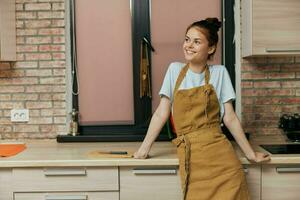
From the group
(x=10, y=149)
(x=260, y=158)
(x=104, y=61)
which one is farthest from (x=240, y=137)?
(x=10, y=149)

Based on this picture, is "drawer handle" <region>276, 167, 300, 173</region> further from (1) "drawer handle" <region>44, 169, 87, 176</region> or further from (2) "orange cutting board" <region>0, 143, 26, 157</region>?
(2) "orange cutting board" <region>0, 143, 26, 157</region>

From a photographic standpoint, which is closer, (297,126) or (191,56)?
(191,56)

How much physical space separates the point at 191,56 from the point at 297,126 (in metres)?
0.98

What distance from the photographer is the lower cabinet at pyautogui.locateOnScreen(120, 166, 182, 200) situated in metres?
2.03

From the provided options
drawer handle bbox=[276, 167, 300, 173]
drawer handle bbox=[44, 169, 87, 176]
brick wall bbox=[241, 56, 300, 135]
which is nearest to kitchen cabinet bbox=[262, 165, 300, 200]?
drawer handle bbox=[276, 167, 300, 173]

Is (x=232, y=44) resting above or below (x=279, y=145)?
above

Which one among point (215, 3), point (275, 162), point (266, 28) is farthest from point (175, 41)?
point (275, 162)

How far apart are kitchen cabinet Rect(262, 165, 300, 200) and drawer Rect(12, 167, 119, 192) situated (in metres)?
0.80

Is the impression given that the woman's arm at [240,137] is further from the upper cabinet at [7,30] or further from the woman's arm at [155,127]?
the upper cabinet at [7,30]

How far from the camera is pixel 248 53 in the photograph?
242 centimetres

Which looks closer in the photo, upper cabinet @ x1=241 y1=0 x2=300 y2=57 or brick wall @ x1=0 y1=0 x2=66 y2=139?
upper cabinet @ x1=241 y1=0 x2=300 y2=57

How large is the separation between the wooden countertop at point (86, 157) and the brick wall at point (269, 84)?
28 centimetres

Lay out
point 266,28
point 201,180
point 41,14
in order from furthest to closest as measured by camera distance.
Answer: point 41,14
point 266,28
point 201,180

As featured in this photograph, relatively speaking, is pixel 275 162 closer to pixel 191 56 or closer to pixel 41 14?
pixel 191 56
